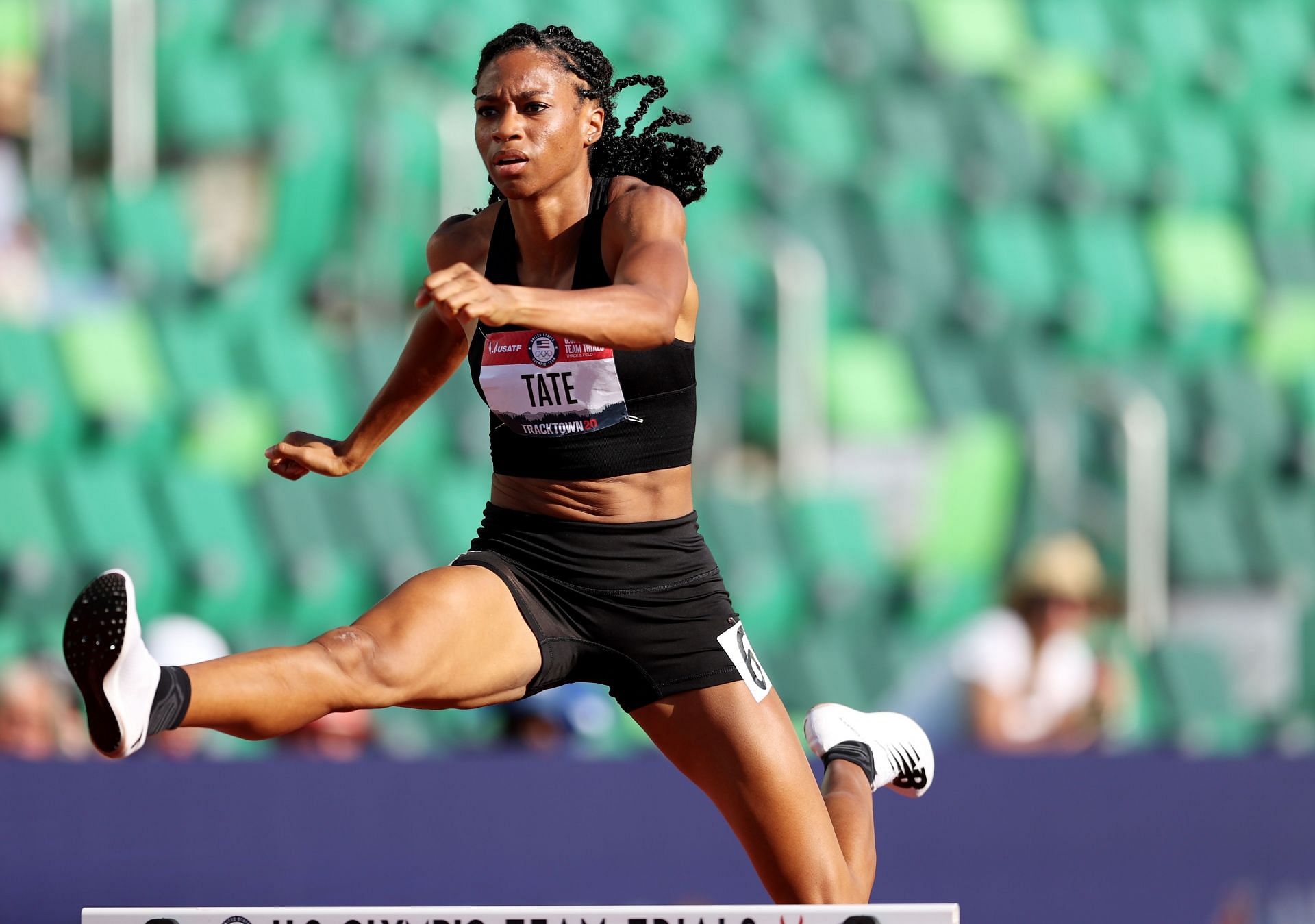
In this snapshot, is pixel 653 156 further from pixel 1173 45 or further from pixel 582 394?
pixel 1173 45

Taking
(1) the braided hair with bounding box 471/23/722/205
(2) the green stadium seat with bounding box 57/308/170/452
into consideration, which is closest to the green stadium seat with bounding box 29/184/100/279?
(2) the green stadium seat with bounding box 57/308/170/452

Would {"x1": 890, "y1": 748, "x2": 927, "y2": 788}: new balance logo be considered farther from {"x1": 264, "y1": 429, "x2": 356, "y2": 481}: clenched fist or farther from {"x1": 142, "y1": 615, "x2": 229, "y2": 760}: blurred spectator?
{"x1": 142, "y1": 615, "x2": 229, "y2": 760}: blurred spectator

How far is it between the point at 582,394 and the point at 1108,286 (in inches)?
305

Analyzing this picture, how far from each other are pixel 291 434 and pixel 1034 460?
18.8 ft

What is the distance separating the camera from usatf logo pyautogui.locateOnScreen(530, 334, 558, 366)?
384 cm

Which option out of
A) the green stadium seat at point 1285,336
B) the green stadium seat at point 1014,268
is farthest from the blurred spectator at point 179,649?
the green stadium seat at point 1285,336

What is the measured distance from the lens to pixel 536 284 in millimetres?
3996

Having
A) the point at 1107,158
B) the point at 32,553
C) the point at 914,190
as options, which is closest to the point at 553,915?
the point at 32,553

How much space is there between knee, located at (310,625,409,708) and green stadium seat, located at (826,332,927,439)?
6.16m

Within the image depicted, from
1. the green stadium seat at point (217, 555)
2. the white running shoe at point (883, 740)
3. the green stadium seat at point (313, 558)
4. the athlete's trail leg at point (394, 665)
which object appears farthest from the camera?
the green stadium seat at point (313, 558)

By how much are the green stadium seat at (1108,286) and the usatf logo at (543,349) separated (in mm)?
7194

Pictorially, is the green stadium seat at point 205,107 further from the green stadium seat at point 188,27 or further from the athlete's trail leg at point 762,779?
the athlete's trail leg at point 762,779

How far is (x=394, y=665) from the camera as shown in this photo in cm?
359

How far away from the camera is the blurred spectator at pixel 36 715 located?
19.5 ft
